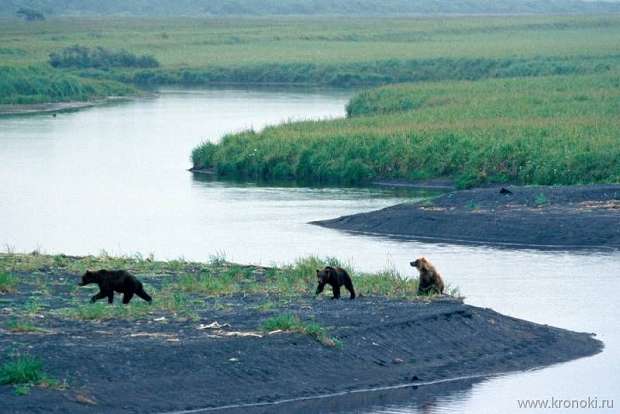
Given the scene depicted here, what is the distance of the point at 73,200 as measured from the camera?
110ft

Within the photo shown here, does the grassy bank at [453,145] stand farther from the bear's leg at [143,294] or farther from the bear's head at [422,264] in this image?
the bear's leg at [143,294]

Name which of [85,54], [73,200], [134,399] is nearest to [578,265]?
[134,399]

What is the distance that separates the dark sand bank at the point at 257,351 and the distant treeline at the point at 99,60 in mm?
69056

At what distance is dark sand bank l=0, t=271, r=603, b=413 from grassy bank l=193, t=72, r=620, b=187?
50.7ft

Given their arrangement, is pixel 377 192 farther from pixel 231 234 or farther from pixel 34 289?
pixel 34 289

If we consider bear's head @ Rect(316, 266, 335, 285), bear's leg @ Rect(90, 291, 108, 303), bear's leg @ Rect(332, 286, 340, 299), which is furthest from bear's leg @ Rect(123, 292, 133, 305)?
bear's leg @ Rect(332, 286, 340, 299)

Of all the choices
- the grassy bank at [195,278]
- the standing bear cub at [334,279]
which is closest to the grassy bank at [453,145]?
the grassy bank at [195,278]

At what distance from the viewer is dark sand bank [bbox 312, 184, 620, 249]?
86.9 ft

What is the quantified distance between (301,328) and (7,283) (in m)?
4.10

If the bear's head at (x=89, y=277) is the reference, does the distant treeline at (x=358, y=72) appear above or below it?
above

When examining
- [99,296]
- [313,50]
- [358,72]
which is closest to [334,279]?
[99,296]

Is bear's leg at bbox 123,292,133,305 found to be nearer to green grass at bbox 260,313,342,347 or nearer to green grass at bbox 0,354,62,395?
green grass at bbox 260,313,342,347

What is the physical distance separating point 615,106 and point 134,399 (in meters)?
32.7

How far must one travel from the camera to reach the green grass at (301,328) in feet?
51.6
